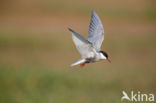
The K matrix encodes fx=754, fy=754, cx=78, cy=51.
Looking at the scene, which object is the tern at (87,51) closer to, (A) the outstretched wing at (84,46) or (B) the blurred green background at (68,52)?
(A) the outstretched wing at (84,46)

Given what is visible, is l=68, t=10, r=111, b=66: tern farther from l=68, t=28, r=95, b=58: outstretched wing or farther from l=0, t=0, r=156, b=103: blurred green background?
l=0, t=0, r=156, b=103: blurred green background

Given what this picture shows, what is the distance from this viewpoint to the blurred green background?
870 centimetres

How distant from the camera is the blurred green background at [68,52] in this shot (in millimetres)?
8703

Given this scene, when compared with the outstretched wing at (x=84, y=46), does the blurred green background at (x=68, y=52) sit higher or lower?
lower

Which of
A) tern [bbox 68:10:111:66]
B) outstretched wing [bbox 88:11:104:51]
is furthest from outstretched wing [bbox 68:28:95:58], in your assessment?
outstretched wing [bbox 88:11:104:51]

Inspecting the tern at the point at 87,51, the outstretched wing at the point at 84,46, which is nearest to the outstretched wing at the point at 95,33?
the tern at the point at 87,51

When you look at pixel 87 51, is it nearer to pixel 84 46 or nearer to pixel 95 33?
pixel 84 46

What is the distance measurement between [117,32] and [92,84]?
20.3 ft

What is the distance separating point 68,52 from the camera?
1296 centimetres

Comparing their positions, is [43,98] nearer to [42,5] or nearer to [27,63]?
[27,63]

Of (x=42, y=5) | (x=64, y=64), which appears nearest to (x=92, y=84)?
(x=64, y=64)

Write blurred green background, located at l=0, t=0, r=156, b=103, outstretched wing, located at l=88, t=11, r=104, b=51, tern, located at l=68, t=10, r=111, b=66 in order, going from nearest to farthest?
tern, located at l=68, t=10, r=111, b=66 < outstretched wing, located at l=88, t=11, r=104, b=51 < blurred green background, located at l=0, t=0, r=156, b=103

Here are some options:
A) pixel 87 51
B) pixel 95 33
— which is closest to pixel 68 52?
pixel 95 33

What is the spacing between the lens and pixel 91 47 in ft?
21.0
